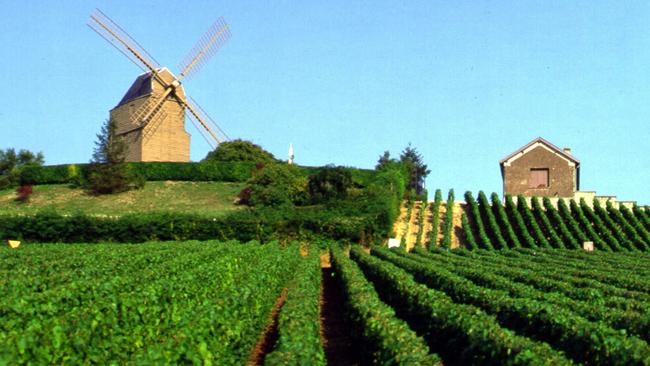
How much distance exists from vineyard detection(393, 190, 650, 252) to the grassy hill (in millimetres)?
13749

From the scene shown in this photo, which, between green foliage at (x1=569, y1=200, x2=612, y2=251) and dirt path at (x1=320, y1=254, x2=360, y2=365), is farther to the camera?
green foliage at (x1=569, y1=200, x2=612, y2=251)

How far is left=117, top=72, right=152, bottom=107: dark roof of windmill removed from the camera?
198 feet

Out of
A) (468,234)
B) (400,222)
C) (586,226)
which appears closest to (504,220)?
(468,234)

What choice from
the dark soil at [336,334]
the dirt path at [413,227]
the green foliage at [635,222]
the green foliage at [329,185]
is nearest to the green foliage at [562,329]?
the dark soil at [336,334]

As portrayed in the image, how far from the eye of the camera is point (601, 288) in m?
17.1

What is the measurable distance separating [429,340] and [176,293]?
15.2ft

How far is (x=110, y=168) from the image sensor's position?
5681cm

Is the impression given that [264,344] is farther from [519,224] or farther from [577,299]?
[519,224]

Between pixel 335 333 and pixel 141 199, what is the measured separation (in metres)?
41.1

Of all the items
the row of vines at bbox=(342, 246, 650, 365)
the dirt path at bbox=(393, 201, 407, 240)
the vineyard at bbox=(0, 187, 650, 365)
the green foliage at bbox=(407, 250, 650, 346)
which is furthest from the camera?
the dirt path at bbox=(393, 201, 407, 240)

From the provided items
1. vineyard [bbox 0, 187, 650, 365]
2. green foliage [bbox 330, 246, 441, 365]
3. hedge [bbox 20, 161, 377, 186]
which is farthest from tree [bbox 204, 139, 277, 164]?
green foliage [bbox 330, 246, 441, 365]

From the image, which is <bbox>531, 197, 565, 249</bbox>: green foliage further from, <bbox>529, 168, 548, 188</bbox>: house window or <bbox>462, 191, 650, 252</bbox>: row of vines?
<bbox>529, 168, 548, 188</bbox>: house window

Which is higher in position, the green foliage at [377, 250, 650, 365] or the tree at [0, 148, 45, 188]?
the tree at [0, 148, 45, 188]

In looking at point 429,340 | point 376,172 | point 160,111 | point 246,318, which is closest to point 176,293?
point 246,318
